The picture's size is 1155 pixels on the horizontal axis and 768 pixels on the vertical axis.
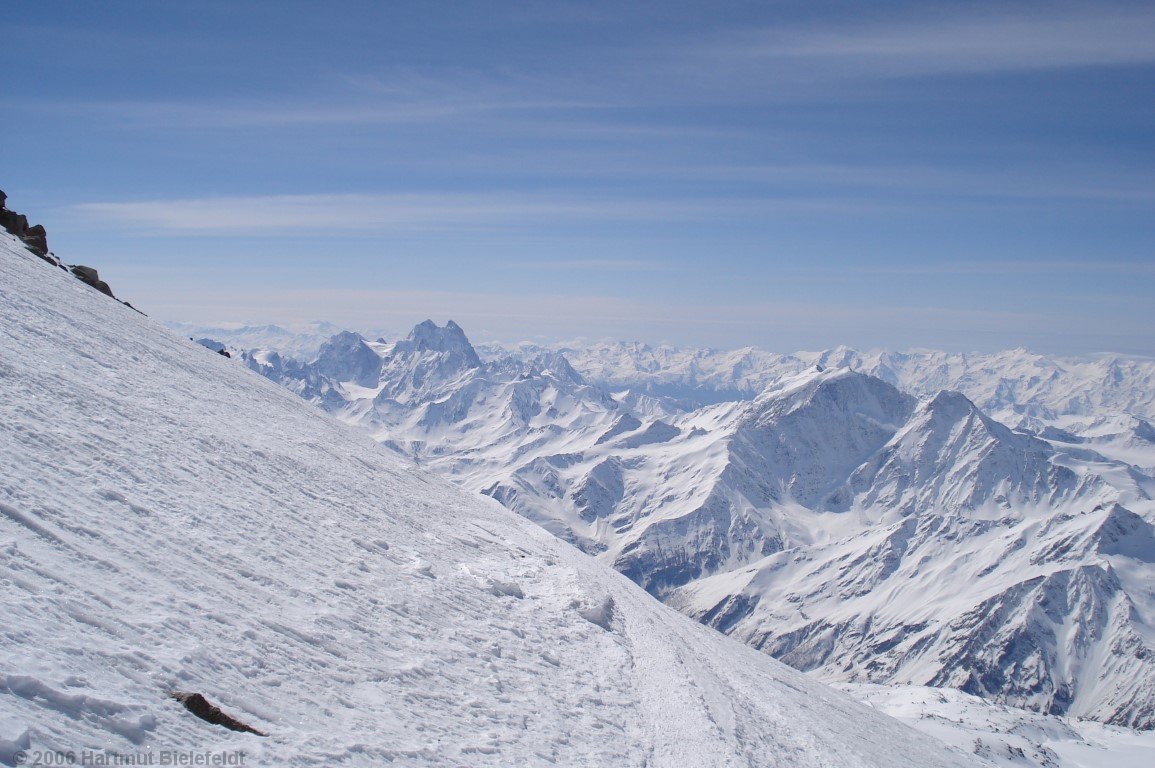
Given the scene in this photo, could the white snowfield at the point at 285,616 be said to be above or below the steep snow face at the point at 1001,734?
above

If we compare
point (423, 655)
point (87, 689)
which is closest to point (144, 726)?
point (87, 689)

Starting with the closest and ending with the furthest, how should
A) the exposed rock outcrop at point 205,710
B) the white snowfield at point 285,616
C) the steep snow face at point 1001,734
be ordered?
the exposed rock outcrop at point 205,710
the white snowfield at point 285,616
the steep snow face at point 1001,734

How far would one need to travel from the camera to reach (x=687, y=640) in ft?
92.3

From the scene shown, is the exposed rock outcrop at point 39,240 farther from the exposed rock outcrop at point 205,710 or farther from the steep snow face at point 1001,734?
the steep snow face at point 1001,734

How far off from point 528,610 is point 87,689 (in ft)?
41.6

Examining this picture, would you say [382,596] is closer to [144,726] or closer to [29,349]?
[144,726]

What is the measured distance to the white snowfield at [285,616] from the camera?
10.8 m

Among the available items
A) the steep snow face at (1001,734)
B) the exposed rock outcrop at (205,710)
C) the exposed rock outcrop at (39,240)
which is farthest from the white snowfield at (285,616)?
the steep snow face at (1001,734)

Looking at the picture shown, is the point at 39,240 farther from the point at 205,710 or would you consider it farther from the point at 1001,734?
the point at 1001,734

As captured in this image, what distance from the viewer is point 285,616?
1448cm

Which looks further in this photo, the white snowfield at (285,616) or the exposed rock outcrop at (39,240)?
the exposed rock outcrop at (39,240)

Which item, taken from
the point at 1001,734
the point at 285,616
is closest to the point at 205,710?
the point at 285,616

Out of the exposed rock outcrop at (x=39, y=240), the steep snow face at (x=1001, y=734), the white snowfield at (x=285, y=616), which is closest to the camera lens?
the white snowfield at (x=285, y=616)

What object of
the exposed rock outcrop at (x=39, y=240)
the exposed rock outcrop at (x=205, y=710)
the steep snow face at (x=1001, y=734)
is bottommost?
the steep snow face at (x=1001, y=734)
